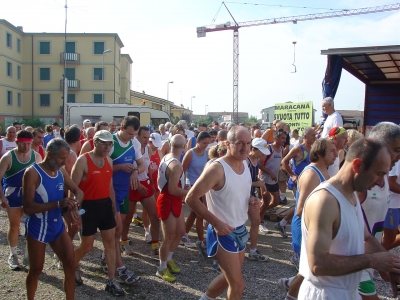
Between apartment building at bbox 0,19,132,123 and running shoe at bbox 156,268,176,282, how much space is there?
4094 cm

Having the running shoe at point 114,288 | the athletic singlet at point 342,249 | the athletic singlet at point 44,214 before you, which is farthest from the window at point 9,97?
the athletic singlet at point 342,249

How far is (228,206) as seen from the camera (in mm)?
3592

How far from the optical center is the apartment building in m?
44.0

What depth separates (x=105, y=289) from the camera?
470cm

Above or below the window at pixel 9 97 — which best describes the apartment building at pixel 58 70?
above

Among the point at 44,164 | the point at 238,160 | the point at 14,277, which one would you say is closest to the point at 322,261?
the point at 238,160

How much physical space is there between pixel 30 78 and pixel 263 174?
143ft

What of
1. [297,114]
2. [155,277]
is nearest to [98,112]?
[297,114]

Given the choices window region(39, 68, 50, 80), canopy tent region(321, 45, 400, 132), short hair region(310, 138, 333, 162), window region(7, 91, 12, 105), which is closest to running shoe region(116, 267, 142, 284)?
short hair region(310, 138, 333, 162)

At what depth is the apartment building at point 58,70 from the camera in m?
44.0

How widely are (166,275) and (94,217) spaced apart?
51.8 inches

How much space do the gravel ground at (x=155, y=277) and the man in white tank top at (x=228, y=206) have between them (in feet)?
4.06

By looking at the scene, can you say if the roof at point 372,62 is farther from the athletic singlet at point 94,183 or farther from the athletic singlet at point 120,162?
the athletic singlet at point 94,183

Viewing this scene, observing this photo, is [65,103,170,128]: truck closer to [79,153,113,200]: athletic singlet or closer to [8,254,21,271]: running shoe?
[8,254,21,271]: running shoe
